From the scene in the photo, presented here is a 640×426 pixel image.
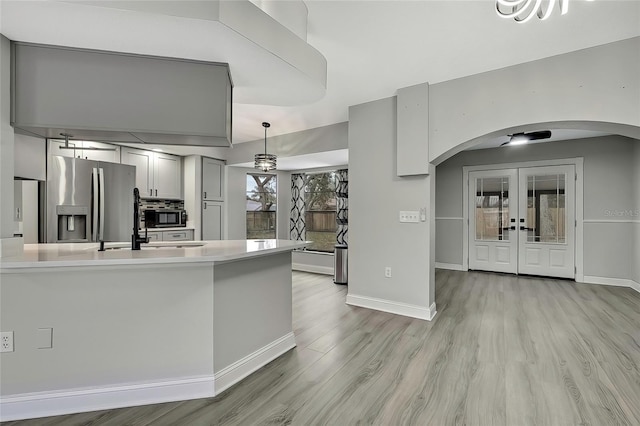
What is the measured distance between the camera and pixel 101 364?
178 cm

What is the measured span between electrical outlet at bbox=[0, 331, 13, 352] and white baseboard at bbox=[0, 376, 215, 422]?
0.28 m

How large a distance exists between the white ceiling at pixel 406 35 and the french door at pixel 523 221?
3538 mm

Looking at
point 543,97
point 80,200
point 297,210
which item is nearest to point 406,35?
point 543,97

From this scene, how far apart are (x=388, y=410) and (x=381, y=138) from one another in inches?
112

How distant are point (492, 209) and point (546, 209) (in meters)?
0.86

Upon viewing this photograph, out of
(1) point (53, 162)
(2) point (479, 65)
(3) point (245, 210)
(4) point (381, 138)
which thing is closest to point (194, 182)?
(3) point (245, 210)

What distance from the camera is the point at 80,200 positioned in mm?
3613

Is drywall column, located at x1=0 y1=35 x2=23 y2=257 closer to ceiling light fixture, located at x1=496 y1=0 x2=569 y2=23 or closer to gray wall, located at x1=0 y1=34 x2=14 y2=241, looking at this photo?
gray wall, located at x1=0 y1=34 x2=14 y2=241

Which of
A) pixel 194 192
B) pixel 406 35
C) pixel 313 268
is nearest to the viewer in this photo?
pixel 406 35

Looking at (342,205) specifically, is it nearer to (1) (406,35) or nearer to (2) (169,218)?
(2) (169,218)

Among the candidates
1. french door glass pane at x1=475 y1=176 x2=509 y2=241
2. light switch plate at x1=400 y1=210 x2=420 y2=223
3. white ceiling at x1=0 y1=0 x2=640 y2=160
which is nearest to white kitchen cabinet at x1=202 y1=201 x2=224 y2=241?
white ceiling at x1=0 y1=0 x2=640 y2=160

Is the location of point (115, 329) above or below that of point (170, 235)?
below

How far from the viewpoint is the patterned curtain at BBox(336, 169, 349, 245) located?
18.9ft

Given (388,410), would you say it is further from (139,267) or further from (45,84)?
(45,84)
